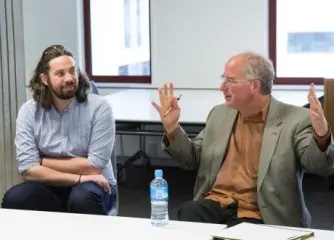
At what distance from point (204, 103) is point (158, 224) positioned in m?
2.82

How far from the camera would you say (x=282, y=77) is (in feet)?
18.2

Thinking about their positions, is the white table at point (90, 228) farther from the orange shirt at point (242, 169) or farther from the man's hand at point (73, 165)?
the man's hand at point (73, 165)

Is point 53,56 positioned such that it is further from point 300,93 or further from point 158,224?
point 300,93

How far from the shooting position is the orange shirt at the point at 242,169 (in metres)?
2.56

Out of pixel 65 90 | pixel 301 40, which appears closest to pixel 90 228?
pixel 65 90

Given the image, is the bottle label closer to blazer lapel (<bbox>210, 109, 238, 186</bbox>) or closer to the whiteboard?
blazer lapel (<bbox>210, 109, 238, 186</bbox>)

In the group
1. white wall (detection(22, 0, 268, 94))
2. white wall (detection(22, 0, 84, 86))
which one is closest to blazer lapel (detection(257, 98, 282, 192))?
white wall (detection(22, 0, 268, 94))

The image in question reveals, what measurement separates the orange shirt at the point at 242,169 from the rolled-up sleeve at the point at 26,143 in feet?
2.88

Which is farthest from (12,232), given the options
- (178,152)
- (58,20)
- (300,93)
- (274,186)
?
(58,20)

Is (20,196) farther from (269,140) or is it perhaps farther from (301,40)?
(301,40)

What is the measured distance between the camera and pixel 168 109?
260 cm

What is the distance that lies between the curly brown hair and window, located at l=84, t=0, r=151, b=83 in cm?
289

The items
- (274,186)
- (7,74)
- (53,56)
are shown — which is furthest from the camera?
(7,74)

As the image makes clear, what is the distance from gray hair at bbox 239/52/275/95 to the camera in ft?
8.46
